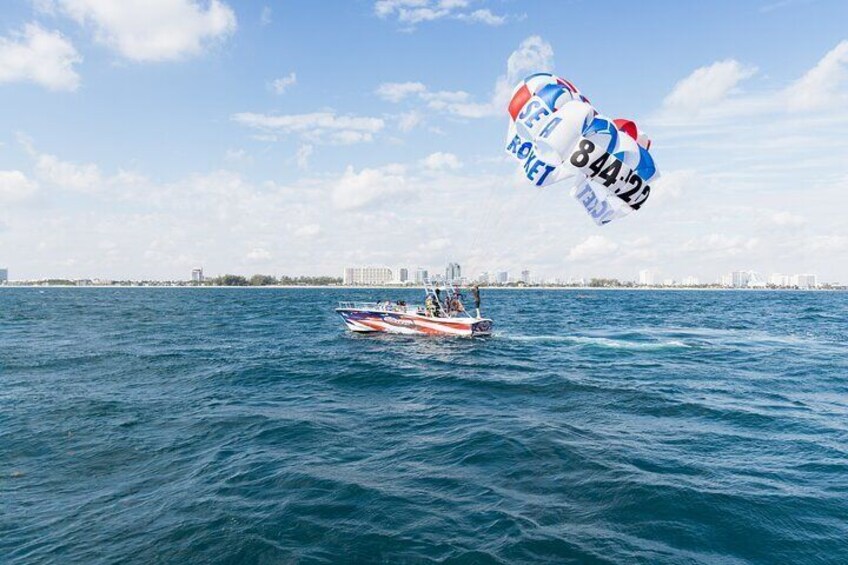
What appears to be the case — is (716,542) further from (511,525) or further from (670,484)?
(511,525)

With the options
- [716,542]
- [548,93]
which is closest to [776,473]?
[716,542]

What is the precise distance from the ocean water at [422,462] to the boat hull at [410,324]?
7.94m

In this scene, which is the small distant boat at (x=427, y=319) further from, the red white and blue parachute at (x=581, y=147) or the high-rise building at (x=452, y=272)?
the red white and blue parachute at (x=581, y=147)

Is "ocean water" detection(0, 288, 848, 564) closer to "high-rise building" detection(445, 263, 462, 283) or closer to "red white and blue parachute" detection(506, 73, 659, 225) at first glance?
"red white and blue parachute" detection(506, 73, 659, 225)

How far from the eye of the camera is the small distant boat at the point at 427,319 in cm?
3123

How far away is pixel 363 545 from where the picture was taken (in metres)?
7.33

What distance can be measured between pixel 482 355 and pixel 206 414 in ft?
47.3

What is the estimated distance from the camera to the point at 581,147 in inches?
521

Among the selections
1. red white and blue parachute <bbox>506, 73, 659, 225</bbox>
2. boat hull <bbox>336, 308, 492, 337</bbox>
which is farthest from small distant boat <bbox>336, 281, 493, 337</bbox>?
red white and blue parachute <bbox>506, 73, 659, 225</bbox>

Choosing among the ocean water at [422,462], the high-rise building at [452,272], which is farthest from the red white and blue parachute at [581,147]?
the high-rise building at [452,272]

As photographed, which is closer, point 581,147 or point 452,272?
point 581,147

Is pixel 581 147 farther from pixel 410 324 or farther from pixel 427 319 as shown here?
pixel 410 324

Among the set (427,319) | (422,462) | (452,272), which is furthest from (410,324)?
(422,462)

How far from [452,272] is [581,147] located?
19.1m
